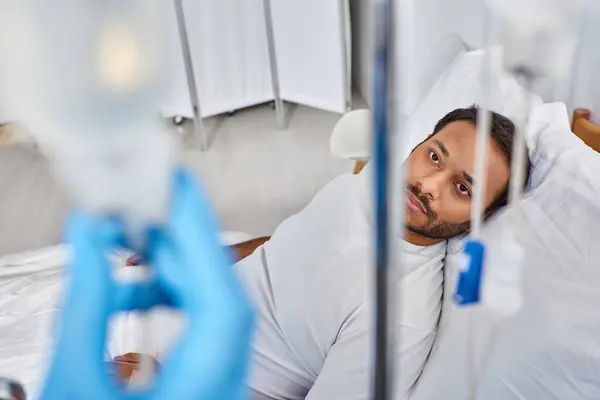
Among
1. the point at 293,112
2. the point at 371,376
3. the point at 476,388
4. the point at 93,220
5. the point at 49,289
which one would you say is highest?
the point at 93,220

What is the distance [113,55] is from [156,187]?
0.08m

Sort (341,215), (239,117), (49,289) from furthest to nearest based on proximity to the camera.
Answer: (239,117), (49,289), (341,215)

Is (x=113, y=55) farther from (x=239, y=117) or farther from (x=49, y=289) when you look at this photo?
(x=239, y=117)

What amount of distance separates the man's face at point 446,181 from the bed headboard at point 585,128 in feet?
1.05

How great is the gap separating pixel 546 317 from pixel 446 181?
0.27 metres

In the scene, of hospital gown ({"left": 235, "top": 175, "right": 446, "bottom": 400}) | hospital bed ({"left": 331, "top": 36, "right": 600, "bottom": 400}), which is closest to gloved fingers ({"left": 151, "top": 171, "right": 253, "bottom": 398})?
hospital bed ({"left": 331, "top": 36, "right": 600, "bottom": 400})

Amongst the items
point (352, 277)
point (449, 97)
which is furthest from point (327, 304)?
point (449, 97)

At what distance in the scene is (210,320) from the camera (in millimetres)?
299

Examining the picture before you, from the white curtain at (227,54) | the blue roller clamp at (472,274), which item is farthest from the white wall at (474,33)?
the white curtain at (227,54)

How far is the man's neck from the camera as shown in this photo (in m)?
1.18

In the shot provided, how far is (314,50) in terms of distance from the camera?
280 centimetres

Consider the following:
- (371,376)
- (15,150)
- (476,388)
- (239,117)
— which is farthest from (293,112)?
(371,376)

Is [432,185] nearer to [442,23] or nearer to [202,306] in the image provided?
[442,23]

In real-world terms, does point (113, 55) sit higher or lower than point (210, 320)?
higher
